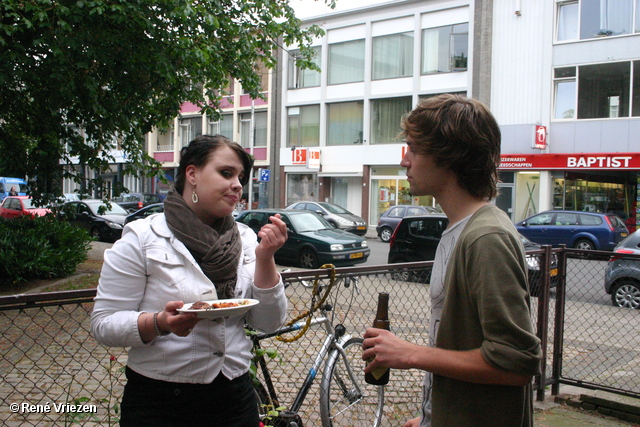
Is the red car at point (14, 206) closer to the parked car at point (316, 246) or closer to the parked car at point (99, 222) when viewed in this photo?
the parked car at point (99, 222)

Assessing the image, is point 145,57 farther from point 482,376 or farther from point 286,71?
point 286,71

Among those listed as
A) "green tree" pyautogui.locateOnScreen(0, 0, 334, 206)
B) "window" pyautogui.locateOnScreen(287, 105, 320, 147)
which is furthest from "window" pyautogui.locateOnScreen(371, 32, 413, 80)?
"green tree" pyautogui.locateOnScreen(0, 0, 334, 206)

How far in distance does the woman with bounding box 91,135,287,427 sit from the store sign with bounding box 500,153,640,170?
2439cm

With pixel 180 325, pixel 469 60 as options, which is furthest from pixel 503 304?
pixel 469 60

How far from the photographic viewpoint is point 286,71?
3566 centimetres

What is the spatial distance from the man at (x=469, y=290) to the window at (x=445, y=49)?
28.0 m

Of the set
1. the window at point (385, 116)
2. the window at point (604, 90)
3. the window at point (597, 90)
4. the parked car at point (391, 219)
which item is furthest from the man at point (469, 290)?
the window at point (385, 116)

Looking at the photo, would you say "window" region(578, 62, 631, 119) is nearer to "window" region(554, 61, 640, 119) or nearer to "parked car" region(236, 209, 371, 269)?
"window" region(554, 61, 640, 119)

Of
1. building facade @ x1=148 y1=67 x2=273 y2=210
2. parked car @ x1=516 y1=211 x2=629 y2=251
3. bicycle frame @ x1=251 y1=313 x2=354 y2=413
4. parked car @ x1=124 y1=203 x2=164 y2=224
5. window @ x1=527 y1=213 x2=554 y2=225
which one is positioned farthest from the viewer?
building facade @ x1=148 y1=67 x2=273 y2=210

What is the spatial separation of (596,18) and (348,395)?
83.0 feet

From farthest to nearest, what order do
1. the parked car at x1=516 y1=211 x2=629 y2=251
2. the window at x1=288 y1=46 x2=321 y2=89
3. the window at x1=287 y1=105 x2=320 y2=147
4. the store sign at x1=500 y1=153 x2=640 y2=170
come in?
the window at x1=287 y1=105 x2=320 y2=147 < the window at x1=288 y1=46 x2=321 y2=89 < the store sign at x1=500 y1=153 x2=640 y2=170 < the parked car at x1=516 y1=211 x2=629 y2=251

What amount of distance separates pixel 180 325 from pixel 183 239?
39 cm

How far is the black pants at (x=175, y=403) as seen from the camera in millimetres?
2094

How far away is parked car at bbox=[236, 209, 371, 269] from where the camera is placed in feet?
47.4
